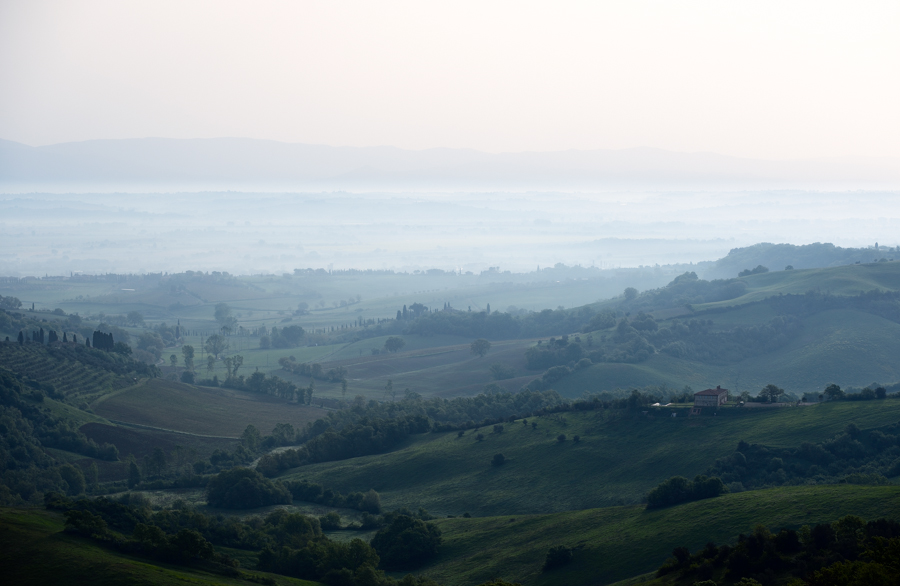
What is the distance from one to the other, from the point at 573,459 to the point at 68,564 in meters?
58.1

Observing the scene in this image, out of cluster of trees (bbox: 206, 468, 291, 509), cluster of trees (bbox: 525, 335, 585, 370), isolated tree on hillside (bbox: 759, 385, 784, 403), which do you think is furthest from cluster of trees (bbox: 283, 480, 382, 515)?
cluster of trees (bbox: 525, 335, 585, 370)

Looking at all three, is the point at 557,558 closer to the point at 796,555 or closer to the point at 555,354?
the point at 796,555

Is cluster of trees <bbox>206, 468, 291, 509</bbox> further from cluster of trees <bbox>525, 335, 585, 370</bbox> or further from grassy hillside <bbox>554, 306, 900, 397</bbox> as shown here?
cluster of trees <bbox>525, 335, 585, 370</bbox>

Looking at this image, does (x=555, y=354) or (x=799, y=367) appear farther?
(x=555, y=354)

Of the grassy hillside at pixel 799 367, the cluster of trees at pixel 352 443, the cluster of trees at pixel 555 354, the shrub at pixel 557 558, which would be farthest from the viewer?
the cluster of trees at pixel 555 354

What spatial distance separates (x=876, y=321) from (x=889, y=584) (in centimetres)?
16822

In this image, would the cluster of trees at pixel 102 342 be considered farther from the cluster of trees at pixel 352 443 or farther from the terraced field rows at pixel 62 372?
the cluster of trees at pixel 352 443

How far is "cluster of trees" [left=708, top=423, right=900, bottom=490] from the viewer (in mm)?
75938

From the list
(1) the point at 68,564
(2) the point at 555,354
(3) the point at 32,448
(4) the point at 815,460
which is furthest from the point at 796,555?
(2) the point at 555,354

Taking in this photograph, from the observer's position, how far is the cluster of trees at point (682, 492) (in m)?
66.2

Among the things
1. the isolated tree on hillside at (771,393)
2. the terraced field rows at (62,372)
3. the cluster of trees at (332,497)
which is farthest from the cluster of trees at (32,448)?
the isolated tree on hillside at (771,393)

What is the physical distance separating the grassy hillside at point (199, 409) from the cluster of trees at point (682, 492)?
288 feet

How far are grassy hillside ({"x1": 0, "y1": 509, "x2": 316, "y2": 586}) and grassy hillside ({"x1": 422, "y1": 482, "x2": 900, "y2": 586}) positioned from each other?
1567 cm

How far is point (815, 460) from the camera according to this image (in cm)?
7925
